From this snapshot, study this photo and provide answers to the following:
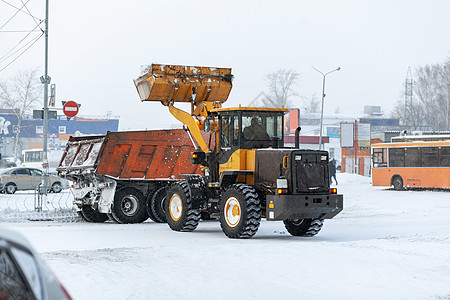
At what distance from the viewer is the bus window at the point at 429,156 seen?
39.0 m

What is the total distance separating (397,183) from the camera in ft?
136

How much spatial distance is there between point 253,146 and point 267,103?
92761mm

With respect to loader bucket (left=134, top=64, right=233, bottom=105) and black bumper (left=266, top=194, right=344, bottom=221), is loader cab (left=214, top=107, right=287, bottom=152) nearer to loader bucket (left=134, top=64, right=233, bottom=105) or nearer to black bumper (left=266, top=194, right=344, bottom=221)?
black bumper (left=266, top=194, right=344, bottom=221)

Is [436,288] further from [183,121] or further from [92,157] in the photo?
[92,157]

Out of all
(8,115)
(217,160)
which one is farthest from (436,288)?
(8,115)

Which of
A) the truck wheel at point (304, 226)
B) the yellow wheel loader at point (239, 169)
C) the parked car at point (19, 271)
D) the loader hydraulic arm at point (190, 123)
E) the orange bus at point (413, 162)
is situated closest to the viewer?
the parked car at point (19, 271)

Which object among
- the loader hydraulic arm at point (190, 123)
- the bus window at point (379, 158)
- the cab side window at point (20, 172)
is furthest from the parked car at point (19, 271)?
the bus window at point (379, 158)

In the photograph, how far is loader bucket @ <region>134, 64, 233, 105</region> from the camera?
18.0 meters

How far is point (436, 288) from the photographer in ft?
30.3

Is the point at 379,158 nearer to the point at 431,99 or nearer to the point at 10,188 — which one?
the point at 10,188

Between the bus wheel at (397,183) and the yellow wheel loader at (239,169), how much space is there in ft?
80.4

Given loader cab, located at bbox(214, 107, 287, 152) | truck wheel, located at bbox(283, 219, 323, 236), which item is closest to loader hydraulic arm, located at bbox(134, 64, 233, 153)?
loader cab, located at bbox(214, 107, 287, 152)

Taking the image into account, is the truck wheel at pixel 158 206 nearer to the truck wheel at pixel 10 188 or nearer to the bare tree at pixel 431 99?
the truck wheel at pixel 10 188

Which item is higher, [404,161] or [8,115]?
[8,115]
